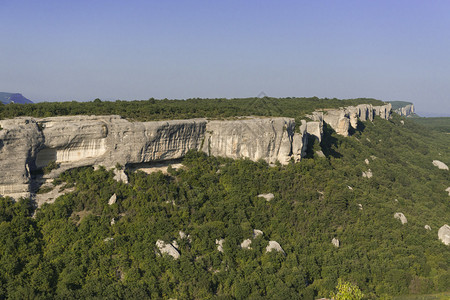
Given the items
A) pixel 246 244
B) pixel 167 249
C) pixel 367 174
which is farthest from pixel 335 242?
pixel 367 174

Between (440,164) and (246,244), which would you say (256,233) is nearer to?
(246,244)

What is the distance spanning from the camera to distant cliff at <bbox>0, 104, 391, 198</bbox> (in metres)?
29.1

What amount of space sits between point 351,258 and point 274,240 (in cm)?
692

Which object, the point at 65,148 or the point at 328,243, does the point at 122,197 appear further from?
the point at 328,243

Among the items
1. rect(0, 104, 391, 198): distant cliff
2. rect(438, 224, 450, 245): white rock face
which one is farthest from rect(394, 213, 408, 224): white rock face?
rect(0, 104, 391, 198): distant cliff

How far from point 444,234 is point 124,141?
3268 centimetres

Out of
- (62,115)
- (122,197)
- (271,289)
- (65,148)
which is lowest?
(271,289)

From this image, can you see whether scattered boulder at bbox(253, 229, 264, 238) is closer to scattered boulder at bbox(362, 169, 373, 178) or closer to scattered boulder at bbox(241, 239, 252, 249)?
scattered boulder at bbox(241, 239, 252, 249)

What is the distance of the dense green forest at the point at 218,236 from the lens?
27.0 m

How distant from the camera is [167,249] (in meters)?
29.5

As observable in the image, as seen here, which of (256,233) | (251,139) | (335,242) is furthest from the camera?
(251,139)

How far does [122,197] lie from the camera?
32.7 metres

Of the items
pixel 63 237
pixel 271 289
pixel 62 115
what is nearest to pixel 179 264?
pixel 271 289

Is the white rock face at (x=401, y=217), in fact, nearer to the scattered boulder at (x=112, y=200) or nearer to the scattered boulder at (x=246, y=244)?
the scattered boulder at (x=246, y=244)
